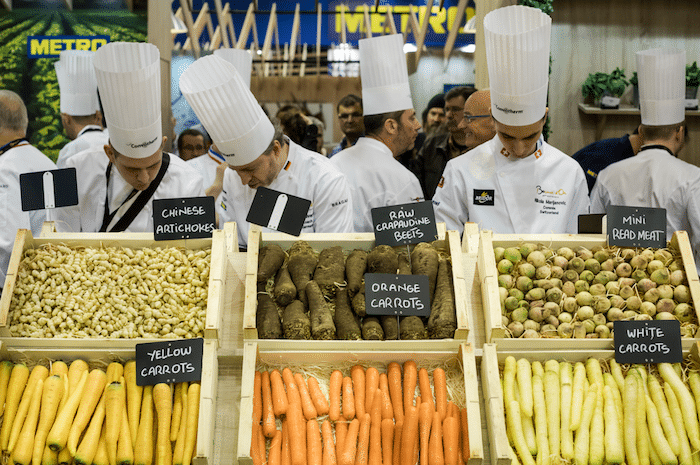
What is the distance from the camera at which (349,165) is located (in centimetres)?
341

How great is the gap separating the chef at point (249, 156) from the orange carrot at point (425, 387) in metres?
0.93

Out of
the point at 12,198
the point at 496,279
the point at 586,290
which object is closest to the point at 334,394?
the point at 496,279

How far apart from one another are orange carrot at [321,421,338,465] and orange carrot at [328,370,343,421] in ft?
0.11

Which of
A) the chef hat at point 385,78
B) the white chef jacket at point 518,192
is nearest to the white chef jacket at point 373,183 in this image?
the chef hat at point 385,78

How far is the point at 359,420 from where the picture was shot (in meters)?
1.96

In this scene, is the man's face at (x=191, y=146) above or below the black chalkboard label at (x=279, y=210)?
above

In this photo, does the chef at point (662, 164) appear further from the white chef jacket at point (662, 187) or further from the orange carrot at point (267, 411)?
the orange carrot at point (267, 411)

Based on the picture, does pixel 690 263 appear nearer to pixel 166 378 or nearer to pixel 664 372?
pixel 664 372

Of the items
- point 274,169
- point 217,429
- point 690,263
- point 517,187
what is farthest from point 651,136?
point 217,429

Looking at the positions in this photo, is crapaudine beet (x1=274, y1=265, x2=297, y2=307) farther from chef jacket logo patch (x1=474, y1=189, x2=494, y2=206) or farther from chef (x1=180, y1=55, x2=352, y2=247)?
chef jacket logo patch (x1=474, y1=189, x2=494, y2=206)

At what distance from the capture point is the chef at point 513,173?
2.71 m

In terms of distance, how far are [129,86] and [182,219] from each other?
71cm

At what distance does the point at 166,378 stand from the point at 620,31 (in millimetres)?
4883

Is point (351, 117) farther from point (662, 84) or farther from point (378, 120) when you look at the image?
point (662, 84)
